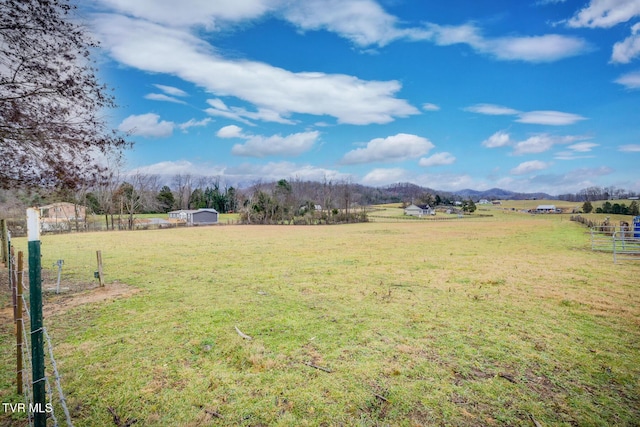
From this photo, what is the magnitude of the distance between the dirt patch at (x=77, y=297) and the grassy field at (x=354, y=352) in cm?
25

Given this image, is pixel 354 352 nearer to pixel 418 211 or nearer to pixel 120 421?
pixel 120 421

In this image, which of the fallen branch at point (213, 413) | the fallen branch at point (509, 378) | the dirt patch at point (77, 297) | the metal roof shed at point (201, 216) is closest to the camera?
the fallen branch at point (213, 413)

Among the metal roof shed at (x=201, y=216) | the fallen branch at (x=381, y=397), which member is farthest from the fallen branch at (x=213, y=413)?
the metal roof shed at (x=201, y=216)

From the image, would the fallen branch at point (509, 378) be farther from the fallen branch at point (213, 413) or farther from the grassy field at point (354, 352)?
the fallen branch at point (213, 413)

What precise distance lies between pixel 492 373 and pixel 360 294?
189 inches

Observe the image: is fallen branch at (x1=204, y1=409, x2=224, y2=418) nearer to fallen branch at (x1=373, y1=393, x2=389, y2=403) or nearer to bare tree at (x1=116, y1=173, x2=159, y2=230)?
fallen branch at (x1=373, y1=393, x2=389, y2=403)

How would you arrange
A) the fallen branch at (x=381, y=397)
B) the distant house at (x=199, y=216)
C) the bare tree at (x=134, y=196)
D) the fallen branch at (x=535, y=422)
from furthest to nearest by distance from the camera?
the distant house at (x=199, y=216) → the bare tree at (x=134, y=196) → the fallen branch at (x=381, y=397) → the fallen branch at (x=535, y=422)

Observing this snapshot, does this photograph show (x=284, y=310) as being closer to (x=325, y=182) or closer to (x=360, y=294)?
(x=360, y=294)

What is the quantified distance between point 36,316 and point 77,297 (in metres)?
8.21

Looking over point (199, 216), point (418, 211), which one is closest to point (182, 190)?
point (199, 216)

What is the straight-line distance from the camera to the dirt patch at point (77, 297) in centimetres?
Answer: 815

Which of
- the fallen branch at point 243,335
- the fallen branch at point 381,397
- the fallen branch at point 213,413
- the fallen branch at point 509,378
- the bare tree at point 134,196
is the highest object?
the bare tree at point 134,196

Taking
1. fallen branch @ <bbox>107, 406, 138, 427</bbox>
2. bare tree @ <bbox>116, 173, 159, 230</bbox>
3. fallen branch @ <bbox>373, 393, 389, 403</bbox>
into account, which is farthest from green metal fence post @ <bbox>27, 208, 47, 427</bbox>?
bare tree @ <bbox>116, 173, 159, 230</bbox>

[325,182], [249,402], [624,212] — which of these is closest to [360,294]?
[249,402]
